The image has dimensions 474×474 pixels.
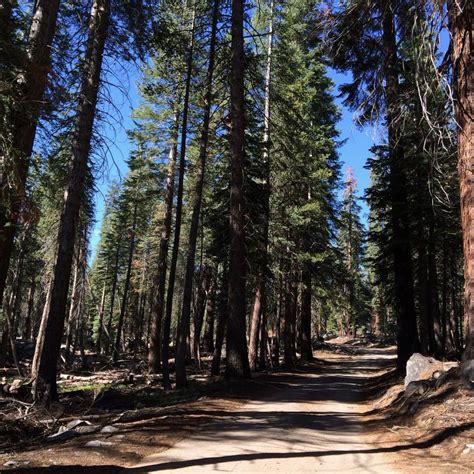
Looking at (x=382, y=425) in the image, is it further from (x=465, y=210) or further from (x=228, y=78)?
(x=228, y=78)

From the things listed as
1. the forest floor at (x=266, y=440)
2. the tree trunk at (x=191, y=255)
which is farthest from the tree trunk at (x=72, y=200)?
the tree trunk at (x=191, y=255)

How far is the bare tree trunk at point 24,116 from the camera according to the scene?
5590 millimetres

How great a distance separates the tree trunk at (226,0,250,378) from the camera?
1280cm

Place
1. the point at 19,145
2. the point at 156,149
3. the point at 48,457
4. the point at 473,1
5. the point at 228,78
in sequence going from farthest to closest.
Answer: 1. the point at 156,149
2. the point at 228,78
3. the point at 19,145
4. the point at 473,1
5. the point at 48,457

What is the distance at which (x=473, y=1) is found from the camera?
5781mm

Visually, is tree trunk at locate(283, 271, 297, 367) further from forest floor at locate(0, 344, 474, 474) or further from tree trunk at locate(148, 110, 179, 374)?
forest floor at locate(0, 344, 474, 474)

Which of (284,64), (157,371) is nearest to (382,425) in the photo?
(157,371)

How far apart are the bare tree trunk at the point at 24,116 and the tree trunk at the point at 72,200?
2.10 m

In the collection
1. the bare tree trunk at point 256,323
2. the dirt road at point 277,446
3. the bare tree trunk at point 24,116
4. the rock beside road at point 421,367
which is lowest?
the dirt road at point 277,446

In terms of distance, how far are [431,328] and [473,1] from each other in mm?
18629

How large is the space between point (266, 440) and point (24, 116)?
5.60 m

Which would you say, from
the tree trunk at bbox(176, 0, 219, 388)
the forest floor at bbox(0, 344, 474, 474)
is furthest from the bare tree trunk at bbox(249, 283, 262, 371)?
the forest floor at bbox(0, 344, 474, 474)

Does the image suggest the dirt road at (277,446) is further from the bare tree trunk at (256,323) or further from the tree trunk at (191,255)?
the bare tree trunk at (256,323)

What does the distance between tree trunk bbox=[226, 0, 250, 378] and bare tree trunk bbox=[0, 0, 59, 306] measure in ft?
22.2
